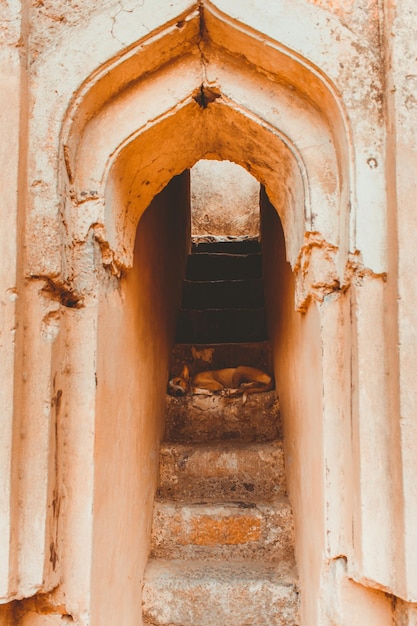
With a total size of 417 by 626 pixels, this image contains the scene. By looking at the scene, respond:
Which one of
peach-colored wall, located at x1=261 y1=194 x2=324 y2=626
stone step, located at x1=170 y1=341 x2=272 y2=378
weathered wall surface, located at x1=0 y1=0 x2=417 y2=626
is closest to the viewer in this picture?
weathered wall surface, located at x1=0 y1=0 x2=417 y2=626

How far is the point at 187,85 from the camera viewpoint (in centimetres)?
179

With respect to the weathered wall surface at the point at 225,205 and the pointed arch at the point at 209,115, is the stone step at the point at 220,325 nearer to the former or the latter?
the pointed arch at the point at 209,115

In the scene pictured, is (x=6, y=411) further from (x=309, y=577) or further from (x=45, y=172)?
(x=309, y=577)

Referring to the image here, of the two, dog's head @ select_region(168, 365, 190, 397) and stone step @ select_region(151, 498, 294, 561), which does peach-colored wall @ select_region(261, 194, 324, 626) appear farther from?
dog's head @ select_region(168, 365, 190, 397)

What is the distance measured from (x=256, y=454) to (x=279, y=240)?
1.39 meters

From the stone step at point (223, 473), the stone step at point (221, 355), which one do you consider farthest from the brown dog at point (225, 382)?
the stone step at point (223, 473)

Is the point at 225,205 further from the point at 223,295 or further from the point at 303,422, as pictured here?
the point at 303,422

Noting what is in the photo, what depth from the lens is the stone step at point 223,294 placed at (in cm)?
464

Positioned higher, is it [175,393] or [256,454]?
[175,393]

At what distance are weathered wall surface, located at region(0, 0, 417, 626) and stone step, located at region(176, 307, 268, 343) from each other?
2393 mm

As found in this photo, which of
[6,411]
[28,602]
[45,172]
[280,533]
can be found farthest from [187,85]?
[280,533]

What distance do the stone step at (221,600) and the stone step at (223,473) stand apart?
1.62ft

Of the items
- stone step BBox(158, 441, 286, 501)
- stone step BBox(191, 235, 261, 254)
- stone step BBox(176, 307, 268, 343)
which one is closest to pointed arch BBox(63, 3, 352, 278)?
stone step BBox(158, 441, 286, 501)

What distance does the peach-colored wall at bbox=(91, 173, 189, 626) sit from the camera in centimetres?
171
